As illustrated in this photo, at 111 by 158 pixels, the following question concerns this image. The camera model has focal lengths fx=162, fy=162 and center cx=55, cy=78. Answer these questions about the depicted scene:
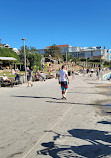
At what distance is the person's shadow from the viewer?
265cm

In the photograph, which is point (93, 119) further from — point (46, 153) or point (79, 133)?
point (46, 153)

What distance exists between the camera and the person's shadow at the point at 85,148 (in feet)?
8.69

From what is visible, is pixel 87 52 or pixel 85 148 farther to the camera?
pixel 87 52

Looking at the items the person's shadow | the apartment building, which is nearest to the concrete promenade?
the person's shadow

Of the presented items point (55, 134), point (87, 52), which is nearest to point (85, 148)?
point (55, 134)

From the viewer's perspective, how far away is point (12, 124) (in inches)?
166

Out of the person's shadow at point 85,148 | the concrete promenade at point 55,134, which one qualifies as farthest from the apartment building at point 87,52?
the person's shadow at point 85,148

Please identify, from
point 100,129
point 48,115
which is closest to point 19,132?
point 48,115

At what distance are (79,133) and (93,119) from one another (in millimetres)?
1103

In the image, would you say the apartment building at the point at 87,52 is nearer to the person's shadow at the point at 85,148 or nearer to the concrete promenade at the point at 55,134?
the concrete promenade at the point at 55,134

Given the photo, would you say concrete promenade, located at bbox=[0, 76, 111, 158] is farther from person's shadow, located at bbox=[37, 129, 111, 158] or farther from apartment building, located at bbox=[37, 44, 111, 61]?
apartment building, located at bbox=[37, 44, 111, 61]

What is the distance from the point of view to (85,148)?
9.37 feet

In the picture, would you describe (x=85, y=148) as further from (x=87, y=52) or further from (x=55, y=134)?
(x=87, y=52)

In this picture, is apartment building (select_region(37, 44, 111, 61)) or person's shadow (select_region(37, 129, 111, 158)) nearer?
person's shadow (select_region(37, 129, 111, 158))
